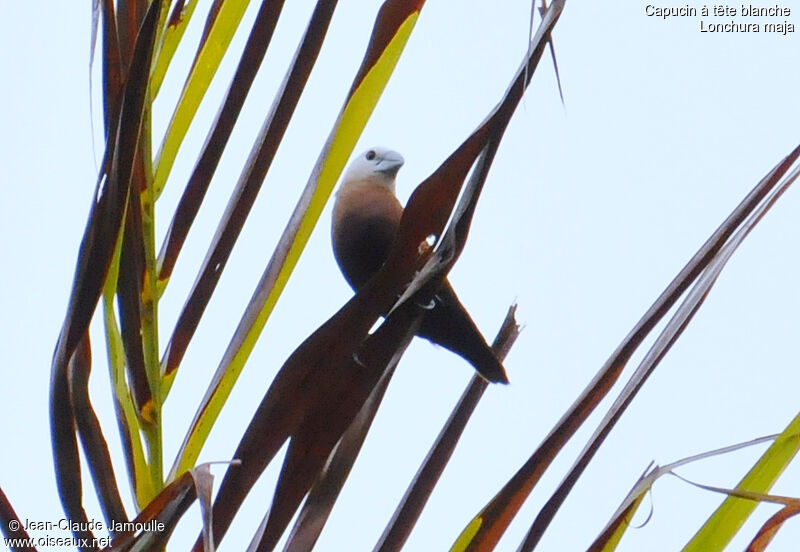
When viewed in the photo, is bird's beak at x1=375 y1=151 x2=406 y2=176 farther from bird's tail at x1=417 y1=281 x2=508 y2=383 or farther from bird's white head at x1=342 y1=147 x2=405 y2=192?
bird's tail at x1=417 y1=281 x2=508 y2=383

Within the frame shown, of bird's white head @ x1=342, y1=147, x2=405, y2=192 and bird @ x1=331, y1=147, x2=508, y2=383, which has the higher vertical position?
bird's white head @ x1=342, y1=147, x2=405, y2=192

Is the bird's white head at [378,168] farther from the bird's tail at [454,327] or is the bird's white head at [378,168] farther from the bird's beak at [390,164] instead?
the bird's tail at [454,327]

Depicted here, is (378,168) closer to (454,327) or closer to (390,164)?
(390,164)

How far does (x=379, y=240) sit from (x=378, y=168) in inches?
14.3

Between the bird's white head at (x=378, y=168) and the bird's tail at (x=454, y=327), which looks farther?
the bird's white head at (x=378, y=168)

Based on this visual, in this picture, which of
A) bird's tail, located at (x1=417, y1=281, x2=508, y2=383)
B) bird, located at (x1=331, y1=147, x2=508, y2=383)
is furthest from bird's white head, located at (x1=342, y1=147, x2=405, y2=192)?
bird's tail, located at (x1=417, y1=281, x2=508, y2=383)

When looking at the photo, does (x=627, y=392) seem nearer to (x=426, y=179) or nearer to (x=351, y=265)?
(x=426, y=179)

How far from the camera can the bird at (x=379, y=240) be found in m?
1.54

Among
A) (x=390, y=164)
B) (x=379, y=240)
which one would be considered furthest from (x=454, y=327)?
(x=390, y=164)

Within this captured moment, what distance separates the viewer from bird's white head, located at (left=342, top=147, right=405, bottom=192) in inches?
83.0

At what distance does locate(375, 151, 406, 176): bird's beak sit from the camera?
214 cm

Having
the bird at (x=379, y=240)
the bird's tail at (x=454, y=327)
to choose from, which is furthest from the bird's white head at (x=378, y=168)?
the bird's tail at (x=454, y=327)

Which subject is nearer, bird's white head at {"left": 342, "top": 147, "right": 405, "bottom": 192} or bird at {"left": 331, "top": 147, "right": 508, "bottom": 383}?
bird at {"left": 331, "top": 147, "right": 508, "bottom": 383}

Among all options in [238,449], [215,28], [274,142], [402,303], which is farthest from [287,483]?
[215,28]
